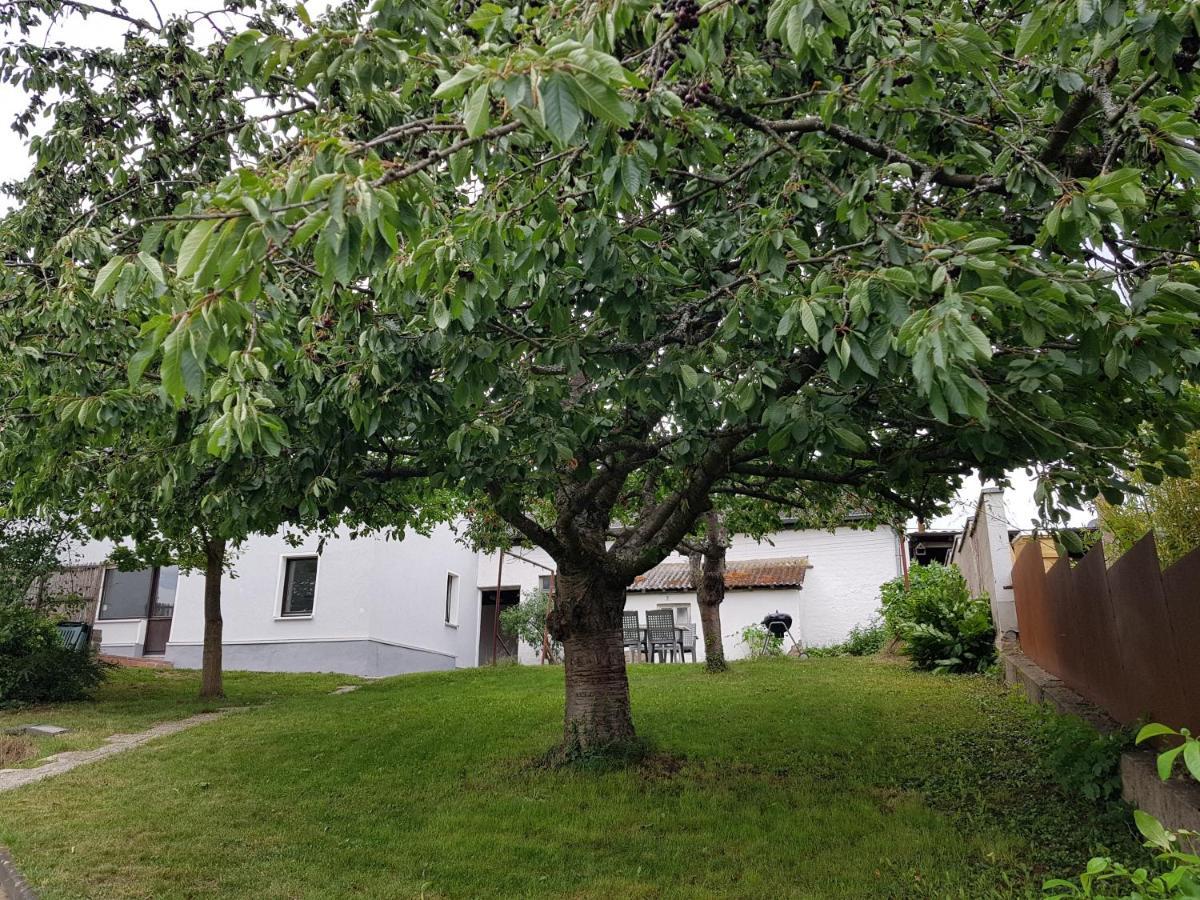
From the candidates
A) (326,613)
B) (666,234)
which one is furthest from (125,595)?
(666,234)

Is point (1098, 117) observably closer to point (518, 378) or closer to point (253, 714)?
point (518, 378)

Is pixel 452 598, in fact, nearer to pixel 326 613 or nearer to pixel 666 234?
pixel 326 613

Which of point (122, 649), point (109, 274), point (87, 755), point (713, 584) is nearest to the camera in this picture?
point (109, 274)

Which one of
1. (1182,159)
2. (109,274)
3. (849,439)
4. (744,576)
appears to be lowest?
(849,439)

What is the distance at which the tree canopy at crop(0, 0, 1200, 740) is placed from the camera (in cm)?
277

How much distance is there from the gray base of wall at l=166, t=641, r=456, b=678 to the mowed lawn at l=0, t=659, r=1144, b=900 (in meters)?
7.86

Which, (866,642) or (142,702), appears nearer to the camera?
(142,702)

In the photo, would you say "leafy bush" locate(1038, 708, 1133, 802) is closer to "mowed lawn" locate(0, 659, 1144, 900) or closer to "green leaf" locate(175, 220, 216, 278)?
"mowed lawn" locate(0, 659, 1144, 900)

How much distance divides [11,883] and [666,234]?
5845 millimetres

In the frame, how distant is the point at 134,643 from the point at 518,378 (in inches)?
797

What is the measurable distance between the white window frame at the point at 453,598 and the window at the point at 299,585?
13.0 feet

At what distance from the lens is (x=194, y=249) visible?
2227mm

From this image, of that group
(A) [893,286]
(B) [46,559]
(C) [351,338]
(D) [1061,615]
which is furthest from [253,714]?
(A) [893,286]

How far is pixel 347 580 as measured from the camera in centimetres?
1919
